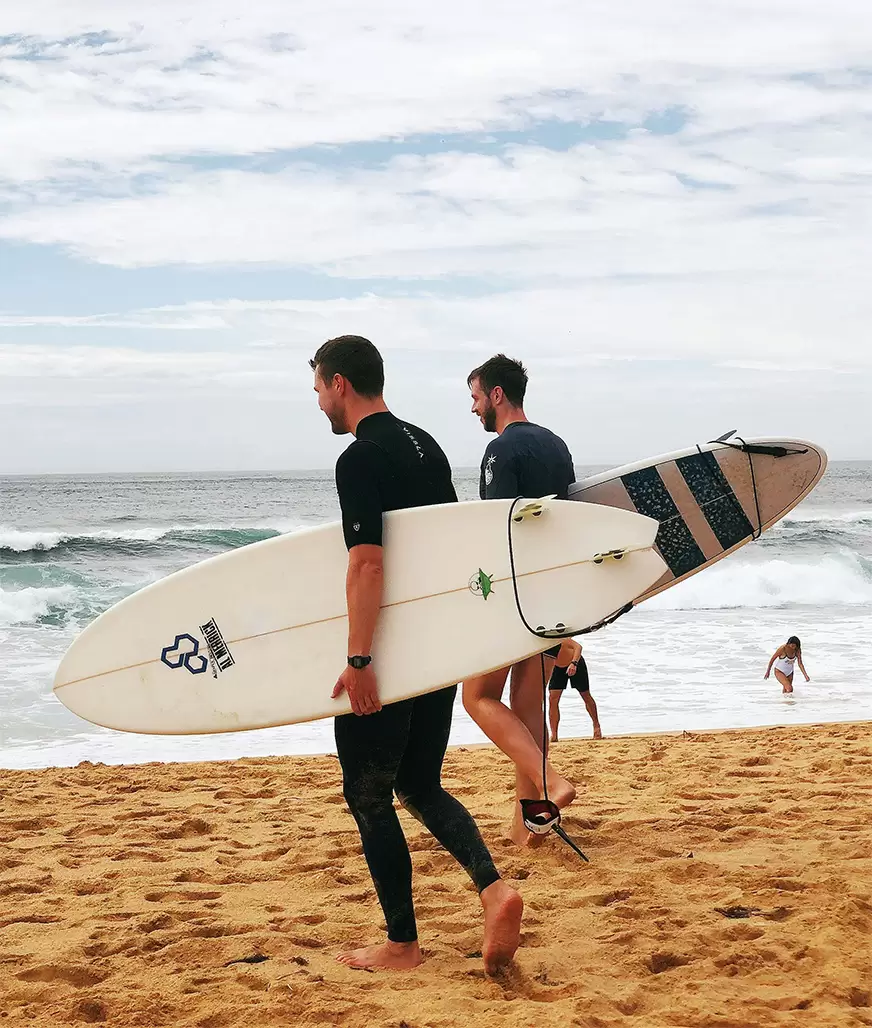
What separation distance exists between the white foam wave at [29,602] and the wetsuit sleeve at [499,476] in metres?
11.0

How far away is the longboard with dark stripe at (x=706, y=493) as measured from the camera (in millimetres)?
3900

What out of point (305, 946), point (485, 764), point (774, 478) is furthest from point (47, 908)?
point (774, 478)

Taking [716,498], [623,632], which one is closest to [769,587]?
[623,632]

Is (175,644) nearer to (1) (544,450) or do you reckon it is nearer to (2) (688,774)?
(1) (544,450)

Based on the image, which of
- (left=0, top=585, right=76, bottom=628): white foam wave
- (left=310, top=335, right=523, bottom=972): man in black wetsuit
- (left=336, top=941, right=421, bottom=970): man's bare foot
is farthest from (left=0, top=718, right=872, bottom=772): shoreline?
(left=0, top=585, right=76, bottom=628): white foam wave

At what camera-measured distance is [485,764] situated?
5430mm

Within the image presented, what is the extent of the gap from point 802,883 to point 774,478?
1.56 metres

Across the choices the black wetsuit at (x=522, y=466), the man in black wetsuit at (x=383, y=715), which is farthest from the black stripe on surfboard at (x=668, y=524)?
the man in black wetsuit at (x=383, y=715)

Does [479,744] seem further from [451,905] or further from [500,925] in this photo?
[500,925]

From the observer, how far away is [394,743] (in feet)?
8.16

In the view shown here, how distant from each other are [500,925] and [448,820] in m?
0.28

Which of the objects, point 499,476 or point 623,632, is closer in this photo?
point 499,476

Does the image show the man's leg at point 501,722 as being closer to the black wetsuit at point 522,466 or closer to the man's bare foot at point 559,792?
the man's bare foot at point 559,792

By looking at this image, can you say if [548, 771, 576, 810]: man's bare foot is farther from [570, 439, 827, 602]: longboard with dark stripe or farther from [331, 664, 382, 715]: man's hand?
[331, 664, 382, 715]: man's hand
